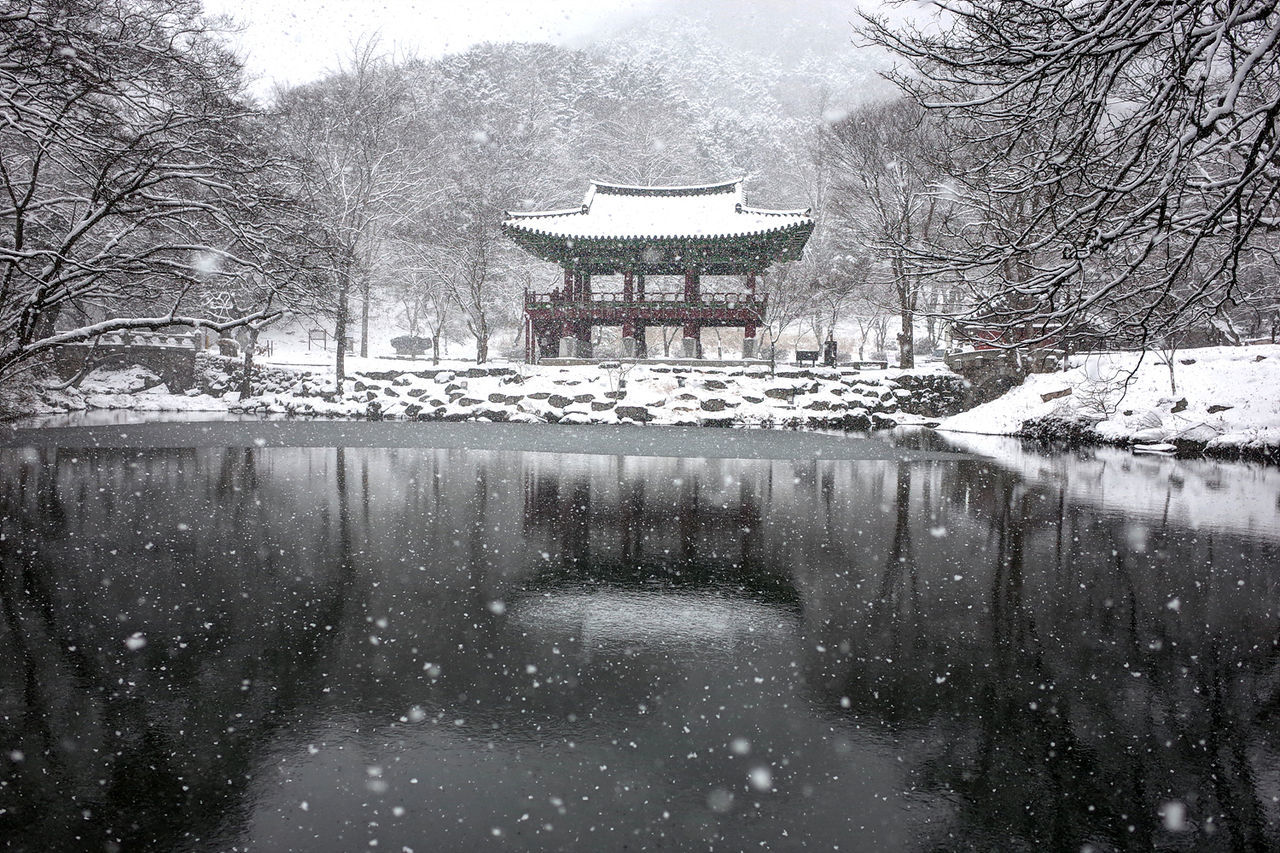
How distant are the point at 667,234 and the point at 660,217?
2.81 meters

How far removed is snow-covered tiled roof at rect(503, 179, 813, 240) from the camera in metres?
24.9

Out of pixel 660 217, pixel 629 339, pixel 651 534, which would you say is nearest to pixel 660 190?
pixel 660 217

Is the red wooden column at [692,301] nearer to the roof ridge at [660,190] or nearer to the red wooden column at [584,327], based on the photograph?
the red wooden column at [584,327]

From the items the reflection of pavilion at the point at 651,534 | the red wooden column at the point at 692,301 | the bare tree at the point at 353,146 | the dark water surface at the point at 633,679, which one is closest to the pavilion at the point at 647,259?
the red wooden column at the point at 692,301

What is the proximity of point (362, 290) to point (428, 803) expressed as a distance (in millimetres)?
29281

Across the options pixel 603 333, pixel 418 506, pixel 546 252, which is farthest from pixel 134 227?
pixel 603 333

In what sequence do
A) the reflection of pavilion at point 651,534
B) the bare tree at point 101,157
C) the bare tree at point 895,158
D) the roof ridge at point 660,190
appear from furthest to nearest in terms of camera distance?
1. the roof ridge at point 660,190
2. the bare tree at point 895,158
3. the bare tree at point 101,157
4. the reflection of pavilion at point 651,534

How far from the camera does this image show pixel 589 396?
21.7 m

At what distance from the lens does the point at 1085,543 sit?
6359 millimetres

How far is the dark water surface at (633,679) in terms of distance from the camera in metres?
2.38

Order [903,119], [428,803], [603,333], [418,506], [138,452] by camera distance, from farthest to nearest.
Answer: [603,333] < [903,119] < [138,452] < [418,506] < [428,803]

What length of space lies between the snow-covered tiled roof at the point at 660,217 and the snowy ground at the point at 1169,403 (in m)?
9.64

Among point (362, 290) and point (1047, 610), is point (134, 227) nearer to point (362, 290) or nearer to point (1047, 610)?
point (1047, 610)

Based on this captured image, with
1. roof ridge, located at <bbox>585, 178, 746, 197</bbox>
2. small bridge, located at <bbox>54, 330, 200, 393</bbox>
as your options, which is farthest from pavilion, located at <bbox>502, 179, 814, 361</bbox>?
small bridge, located at <bbox>54, 330, 200, 393</bbox>
